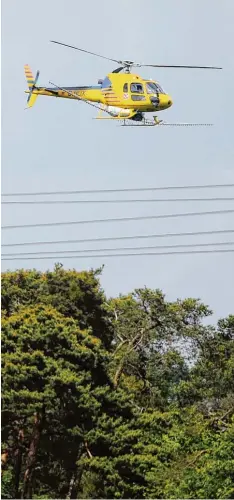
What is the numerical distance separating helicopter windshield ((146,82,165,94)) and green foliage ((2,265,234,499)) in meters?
3.28

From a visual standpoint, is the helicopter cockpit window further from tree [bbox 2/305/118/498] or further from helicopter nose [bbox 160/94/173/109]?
tree [bbox 2/305/118/498]

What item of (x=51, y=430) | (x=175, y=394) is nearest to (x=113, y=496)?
(x=51, y=430)

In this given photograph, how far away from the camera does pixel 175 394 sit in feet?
43.5

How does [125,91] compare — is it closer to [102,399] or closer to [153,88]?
[153,88]

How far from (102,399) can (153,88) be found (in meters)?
4.00

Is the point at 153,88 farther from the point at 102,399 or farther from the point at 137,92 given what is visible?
the point at 102,399

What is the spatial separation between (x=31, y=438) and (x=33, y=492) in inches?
39.0

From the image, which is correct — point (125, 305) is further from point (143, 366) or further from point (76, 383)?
point (76, 383)

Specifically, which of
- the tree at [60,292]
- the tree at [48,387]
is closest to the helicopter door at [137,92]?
the tree at [48,387]

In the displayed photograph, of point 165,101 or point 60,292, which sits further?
point 60,292

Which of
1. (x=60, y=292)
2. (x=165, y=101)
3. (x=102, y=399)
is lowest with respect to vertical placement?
(x=102, y=399)

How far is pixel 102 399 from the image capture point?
38.7 ft

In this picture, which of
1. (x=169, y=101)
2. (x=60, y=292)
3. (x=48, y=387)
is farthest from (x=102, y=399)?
(x=169, y=101)

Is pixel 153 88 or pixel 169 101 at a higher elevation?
pixel 153 88
